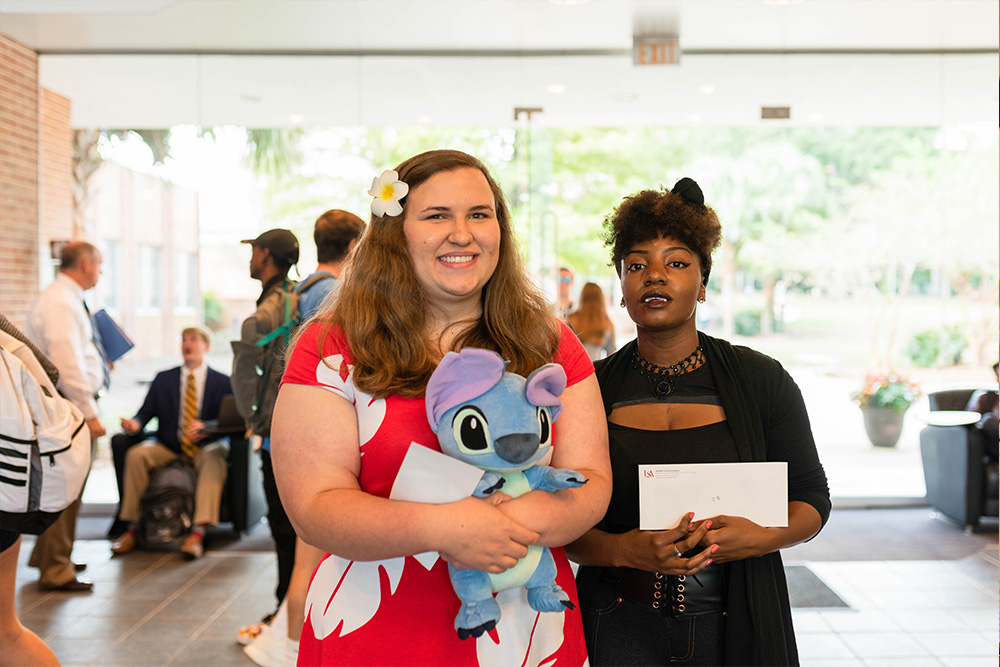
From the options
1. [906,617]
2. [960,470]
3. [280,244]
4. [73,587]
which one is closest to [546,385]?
[280,244]

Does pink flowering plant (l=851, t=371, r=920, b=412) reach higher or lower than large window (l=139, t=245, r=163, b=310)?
lower

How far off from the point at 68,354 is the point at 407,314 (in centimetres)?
409

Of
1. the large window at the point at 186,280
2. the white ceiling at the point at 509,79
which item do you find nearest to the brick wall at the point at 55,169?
the white ceiling at the point at 509,79

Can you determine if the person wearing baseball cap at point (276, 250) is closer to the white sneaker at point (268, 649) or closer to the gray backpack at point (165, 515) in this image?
the white sneaker at point (268, 649)

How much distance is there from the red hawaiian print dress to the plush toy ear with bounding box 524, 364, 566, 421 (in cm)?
15

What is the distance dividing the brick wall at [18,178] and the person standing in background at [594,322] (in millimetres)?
4406

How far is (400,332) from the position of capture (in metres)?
1.34

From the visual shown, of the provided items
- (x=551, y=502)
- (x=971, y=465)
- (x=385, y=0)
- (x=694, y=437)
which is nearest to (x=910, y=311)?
(x=971, y=465)

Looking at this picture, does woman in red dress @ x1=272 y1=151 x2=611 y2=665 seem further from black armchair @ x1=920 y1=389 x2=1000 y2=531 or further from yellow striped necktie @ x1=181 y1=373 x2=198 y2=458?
black armchair @ x1=920 y1=389 x2=1000 y2=531

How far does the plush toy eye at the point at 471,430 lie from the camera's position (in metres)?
1.18

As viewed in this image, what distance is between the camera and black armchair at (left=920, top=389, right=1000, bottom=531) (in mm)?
5406

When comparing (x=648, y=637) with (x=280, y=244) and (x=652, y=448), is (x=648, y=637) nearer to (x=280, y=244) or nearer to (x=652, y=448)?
(x=652, y=448)

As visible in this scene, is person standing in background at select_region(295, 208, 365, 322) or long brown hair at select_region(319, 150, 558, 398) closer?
long brown hair at select_region(319, 150, 558, 398)

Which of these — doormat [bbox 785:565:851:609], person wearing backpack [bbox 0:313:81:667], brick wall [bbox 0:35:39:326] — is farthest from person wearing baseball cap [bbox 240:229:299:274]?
brick wall [bbox 0:35:39:326]
